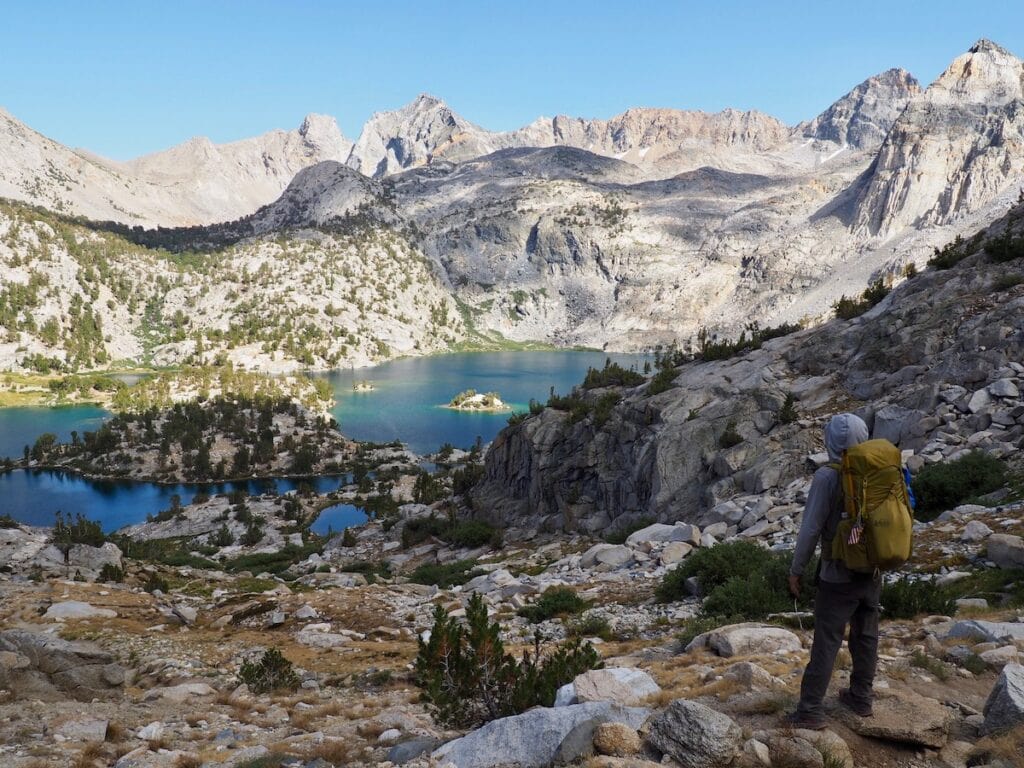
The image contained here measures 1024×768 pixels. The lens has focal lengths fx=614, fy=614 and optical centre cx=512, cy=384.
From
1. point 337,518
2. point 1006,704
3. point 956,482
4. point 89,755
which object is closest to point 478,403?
A: point 337,518

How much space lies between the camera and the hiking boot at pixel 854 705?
16.4 feet

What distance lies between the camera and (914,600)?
841 centimetres

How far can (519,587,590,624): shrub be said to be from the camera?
13.7 m

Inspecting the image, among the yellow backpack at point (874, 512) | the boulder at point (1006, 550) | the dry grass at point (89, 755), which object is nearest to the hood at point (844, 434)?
the yellow backpack at point (874, 512)

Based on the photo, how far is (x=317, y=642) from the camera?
43.8 feet

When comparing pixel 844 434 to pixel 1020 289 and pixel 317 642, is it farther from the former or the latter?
pixel 1020 289

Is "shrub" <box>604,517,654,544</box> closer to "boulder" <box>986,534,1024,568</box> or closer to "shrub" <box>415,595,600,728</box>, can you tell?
"boulder" <box>986,534,1024,568</box>

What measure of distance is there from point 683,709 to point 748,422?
20.5 meters

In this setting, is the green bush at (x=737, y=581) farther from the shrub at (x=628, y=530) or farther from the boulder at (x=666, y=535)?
the shrub at (x=628, y=530)

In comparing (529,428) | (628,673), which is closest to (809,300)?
(529,428)

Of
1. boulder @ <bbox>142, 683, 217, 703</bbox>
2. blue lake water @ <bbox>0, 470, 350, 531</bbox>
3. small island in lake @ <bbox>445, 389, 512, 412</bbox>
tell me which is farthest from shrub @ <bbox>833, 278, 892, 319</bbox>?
small island in lake @ <bbox>445, 389, 512, 412</bbox>

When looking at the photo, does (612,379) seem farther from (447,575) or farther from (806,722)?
(806,722)

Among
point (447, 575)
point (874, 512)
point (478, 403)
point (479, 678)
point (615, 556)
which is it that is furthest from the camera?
point (478, 403)

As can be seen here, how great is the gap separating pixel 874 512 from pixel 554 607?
1003 cm
